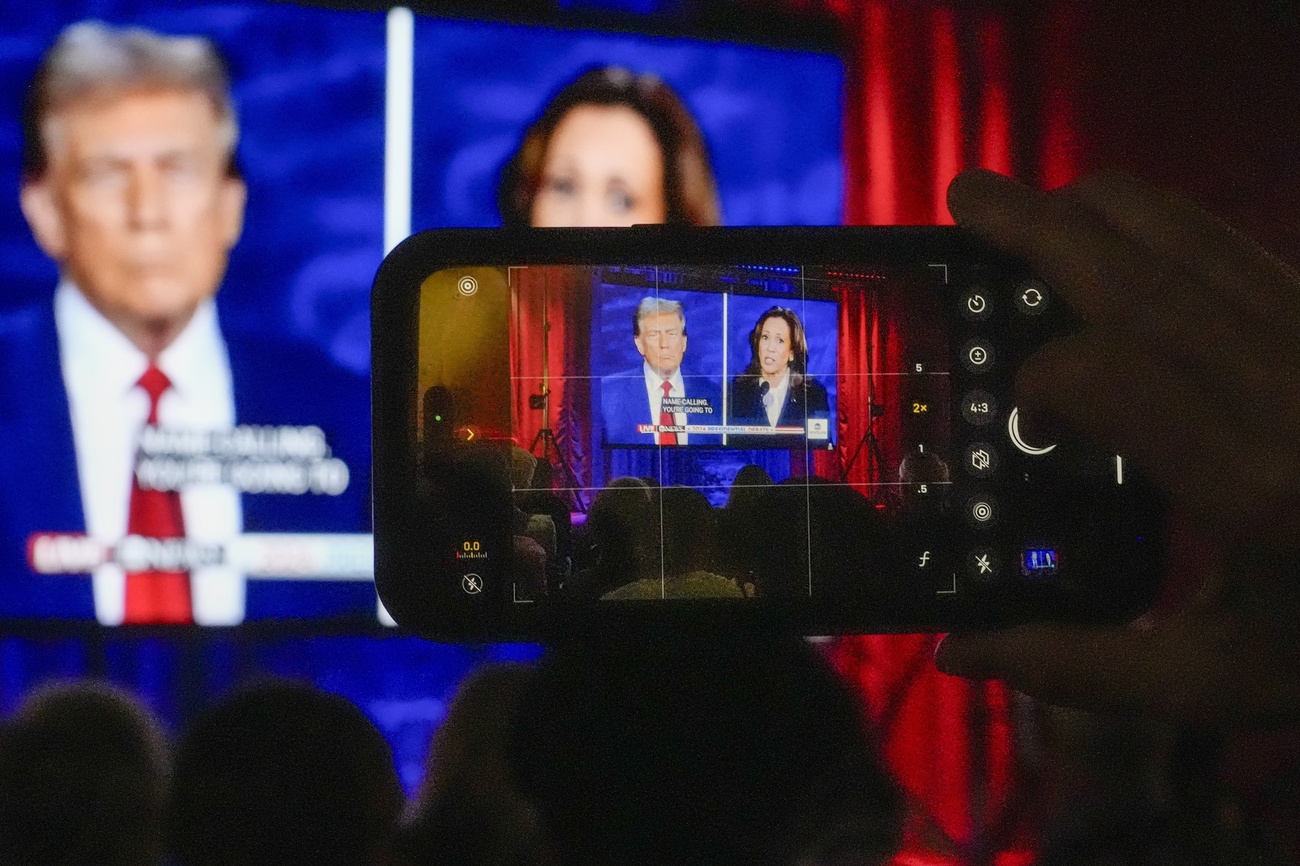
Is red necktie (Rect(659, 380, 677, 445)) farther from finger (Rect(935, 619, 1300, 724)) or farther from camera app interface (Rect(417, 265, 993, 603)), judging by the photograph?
finger (Rect(935, 619, 1300, 724))

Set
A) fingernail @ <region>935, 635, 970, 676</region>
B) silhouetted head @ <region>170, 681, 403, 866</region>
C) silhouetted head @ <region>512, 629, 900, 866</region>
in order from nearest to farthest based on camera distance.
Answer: fingernail @ <region>935, 635, 970, 676</region>, silhouetted head @ <region>512, 629, 900, 866</region>, silhouetted head @ <region>170, 681, 403, 866</region>

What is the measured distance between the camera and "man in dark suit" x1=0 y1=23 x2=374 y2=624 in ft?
4.34

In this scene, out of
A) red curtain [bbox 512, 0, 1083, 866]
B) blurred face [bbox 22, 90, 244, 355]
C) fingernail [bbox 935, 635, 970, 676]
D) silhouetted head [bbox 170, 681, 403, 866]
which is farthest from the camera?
red curtain [bbox 512, 0, 1083, 866]

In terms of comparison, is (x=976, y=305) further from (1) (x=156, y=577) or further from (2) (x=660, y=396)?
(1) (x=156, y=577)

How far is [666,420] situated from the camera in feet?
1.52

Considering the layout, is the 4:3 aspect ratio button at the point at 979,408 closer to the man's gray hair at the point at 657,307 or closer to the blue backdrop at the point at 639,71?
the man's gray hair at the point at 657,307

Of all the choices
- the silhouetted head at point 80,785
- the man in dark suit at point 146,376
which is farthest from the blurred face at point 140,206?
the silhouetted head at point 80,785

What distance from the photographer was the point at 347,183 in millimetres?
1385

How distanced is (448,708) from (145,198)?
0.84 m

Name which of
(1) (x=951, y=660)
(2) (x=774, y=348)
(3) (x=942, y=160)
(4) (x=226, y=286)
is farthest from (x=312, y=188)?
(1) (x=951, y=660)

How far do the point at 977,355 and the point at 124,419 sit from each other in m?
1.26

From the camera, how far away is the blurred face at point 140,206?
1.32 metres

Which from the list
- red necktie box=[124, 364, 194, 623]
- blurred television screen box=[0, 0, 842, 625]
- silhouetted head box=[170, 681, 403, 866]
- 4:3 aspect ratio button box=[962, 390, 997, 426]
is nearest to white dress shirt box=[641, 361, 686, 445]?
4:3 aspect ratio button box=[962, 390, 997, 426]

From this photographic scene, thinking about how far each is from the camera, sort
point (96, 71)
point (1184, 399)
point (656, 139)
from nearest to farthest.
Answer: point (1184, 399), point (96, 71), point (656, 139)
